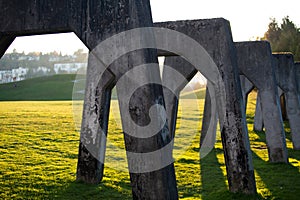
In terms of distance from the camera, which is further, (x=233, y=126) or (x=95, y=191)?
(x=95, y=191)

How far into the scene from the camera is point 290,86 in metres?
12.5

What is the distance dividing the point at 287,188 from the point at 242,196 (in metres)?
1.23

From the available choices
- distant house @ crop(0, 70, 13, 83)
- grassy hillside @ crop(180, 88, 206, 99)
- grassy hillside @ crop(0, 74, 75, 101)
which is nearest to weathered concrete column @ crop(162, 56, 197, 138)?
grassy hillside @ crop(0, 74, 75, 101)

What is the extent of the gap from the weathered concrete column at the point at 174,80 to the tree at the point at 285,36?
21269 millimetres

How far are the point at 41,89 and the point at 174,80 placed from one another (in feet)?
166

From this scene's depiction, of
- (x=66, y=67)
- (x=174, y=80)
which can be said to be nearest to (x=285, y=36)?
(x=174, y=80)

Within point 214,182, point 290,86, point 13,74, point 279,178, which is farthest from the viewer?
point 13,74

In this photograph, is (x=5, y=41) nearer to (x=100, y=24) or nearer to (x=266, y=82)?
(x=100, y=24)

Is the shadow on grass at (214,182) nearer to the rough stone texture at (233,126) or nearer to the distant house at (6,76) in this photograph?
the rough stone texture at (233,126)

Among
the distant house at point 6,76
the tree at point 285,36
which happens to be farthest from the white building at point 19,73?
the tree at point 285,36

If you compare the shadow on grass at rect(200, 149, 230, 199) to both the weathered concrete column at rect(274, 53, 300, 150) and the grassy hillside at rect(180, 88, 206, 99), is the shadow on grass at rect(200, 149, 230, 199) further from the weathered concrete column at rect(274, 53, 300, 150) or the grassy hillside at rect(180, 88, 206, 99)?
the grassy hillside at rect(180, 88, 206, 99)

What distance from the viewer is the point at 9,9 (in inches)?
134

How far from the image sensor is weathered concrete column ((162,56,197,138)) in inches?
366

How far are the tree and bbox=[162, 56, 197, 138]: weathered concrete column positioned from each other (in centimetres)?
2127
